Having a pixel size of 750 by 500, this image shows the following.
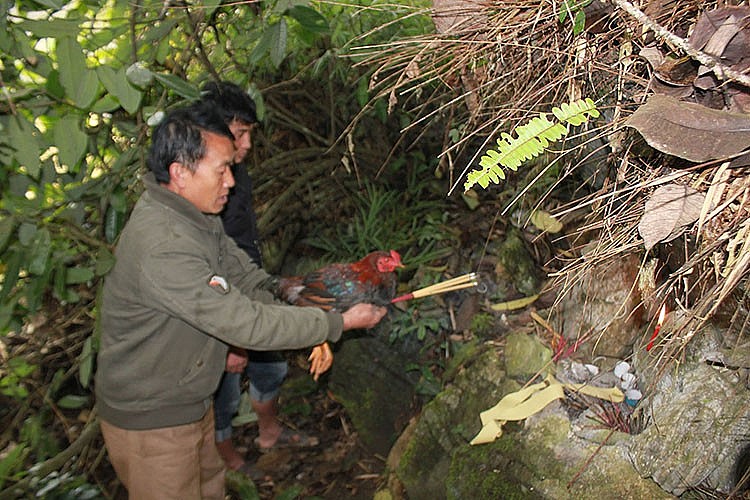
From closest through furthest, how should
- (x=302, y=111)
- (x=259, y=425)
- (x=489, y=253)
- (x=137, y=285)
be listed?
(x=137, y=285) < (x=259, y=425) < (x=489, y=253) < (x=302, y=111)

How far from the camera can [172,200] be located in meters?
2.34

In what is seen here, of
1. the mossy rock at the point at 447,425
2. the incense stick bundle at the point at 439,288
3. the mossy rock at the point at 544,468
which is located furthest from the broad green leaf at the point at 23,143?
the mossy rock at the point at 447,425

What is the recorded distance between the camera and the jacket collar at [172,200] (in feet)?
7.67

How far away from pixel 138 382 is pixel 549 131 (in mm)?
1973

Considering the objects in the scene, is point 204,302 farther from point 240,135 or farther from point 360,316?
point 240,135

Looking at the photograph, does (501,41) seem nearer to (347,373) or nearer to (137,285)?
(137,285)

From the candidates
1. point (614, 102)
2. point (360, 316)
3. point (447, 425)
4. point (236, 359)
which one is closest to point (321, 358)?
point (360, 316)

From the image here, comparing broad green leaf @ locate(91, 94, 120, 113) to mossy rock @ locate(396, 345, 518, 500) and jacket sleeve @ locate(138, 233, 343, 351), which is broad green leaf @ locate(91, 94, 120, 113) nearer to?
jacket sleeve @ locate(138, 233, 343, 351)

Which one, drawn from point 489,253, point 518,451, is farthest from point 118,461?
point 489,253

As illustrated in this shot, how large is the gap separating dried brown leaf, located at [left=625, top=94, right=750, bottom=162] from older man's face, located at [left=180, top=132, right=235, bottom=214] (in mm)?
1837

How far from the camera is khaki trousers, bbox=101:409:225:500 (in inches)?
95.3

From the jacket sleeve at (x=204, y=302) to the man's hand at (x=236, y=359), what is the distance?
44.4 inches

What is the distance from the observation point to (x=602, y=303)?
8.06 ft

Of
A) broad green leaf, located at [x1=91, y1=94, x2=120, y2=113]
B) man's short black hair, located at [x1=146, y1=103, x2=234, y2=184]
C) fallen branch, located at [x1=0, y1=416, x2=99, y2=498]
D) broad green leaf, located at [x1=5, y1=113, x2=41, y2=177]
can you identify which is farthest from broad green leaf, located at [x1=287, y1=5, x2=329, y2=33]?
fallen branch, located at [x1=0, y1=416, x2=99, y2=498]
